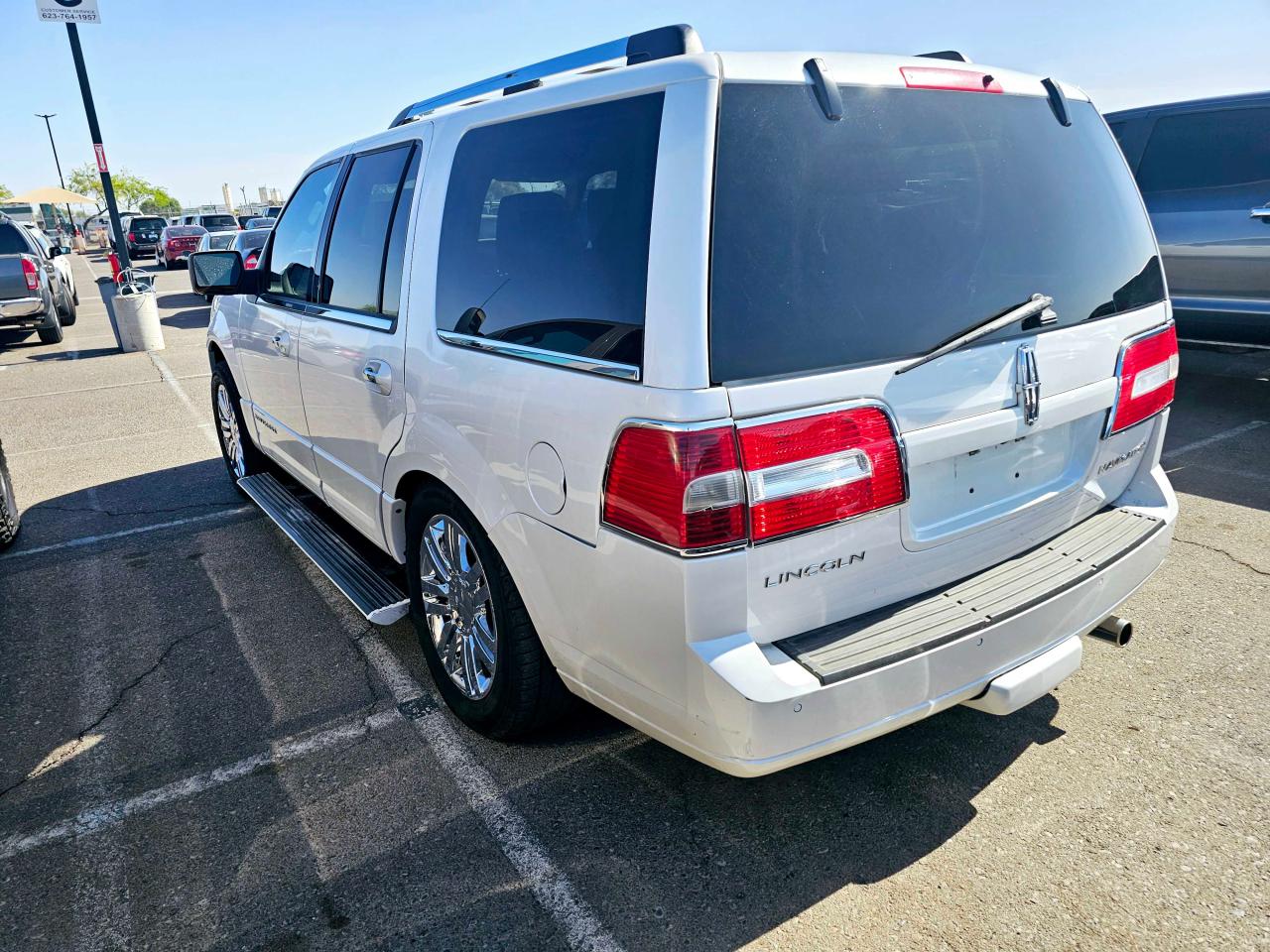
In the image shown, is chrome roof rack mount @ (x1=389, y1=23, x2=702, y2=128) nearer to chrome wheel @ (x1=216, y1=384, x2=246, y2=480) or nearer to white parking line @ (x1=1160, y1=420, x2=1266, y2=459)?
chrome wheel @ (x1=216, y1=384, x2=246, y2=480)

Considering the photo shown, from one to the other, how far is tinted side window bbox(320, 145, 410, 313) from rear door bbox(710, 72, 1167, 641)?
171 cm

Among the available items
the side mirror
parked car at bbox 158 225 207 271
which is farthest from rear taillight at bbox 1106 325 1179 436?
parked car at bbox 158 225 207 271

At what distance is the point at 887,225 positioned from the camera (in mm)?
2141

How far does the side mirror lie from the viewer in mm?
4547

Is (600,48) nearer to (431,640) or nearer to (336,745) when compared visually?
(431,640)

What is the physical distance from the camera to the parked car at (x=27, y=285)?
39.0 ft

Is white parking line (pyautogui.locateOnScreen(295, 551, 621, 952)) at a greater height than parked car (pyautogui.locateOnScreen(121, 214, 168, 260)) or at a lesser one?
lesser

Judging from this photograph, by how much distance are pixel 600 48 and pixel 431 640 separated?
6.84ft

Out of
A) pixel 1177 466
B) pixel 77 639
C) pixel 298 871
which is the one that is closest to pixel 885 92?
pixel 298 871

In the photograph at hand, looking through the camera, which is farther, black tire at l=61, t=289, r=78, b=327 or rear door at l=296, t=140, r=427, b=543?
black tire at l=61, t=289, r=78, b=327

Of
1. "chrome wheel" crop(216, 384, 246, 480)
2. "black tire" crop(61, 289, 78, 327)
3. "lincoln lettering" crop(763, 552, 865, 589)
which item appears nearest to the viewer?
"lincoln lettering" crop(763, 552, 865, 589)

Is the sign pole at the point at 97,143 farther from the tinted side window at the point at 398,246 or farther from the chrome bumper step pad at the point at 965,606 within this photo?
the chrome bumper step pad at the point at 965,606

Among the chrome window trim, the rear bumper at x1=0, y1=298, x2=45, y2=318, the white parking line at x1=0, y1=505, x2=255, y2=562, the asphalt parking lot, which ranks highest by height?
the chrome window trim

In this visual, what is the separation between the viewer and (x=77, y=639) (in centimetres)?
384
